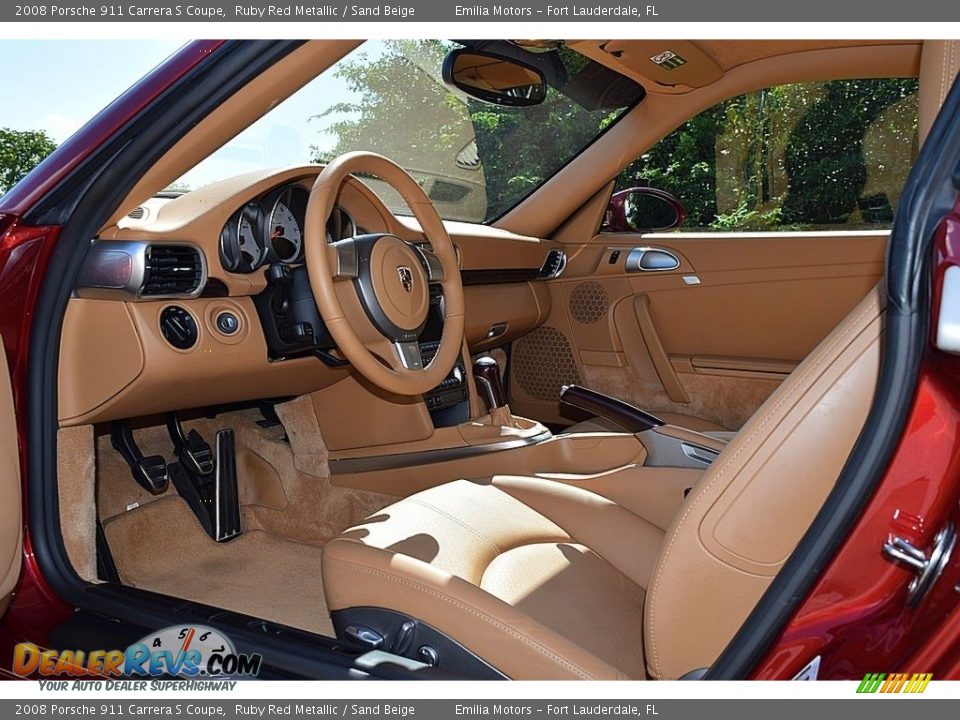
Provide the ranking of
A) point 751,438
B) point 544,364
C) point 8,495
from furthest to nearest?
point 544,364
point 8,495
point 751,438

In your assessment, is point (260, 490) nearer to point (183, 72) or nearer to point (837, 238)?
point (183, 72)

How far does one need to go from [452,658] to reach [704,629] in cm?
39

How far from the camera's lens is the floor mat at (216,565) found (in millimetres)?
2234

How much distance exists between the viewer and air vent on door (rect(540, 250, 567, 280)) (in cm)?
329

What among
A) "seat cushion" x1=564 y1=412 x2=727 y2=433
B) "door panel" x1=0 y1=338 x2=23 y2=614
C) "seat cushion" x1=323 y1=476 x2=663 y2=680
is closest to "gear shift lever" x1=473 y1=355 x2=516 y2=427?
"seat cushion" x1=564 y1=412 x2=727 y2=433

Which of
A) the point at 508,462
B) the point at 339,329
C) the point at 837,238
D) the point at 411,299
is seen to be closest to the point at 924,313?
the point at 339,329

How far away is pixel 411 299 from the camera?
198 cm

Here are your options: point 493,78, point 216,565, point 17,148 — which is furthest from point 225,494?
point 493,78

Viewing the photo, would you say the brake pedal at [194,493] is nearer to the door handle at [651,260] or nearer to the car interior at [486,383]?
the car interior at [486,383]

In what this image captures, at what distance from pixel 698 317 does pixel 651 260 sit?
0.89 feet

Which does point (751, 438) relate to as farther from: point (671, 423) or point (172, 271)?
point (671, 423)

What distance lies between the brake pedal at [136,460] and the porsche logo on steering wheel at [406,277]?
0.97 meters

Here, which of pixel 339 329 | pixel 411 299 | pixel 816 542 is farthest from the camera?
pixel 411 299

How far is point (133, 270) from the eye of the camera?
5.66 feet
